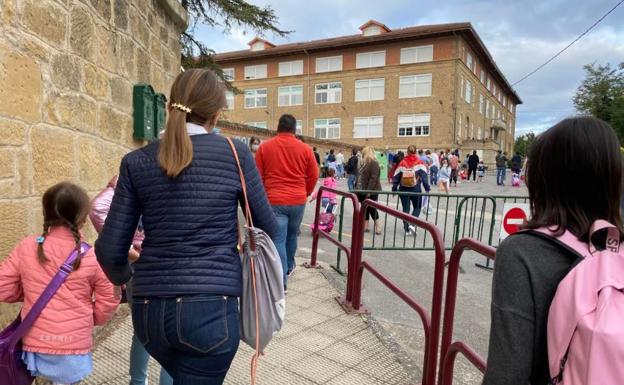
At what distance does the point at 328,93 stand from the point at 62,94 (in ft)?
126

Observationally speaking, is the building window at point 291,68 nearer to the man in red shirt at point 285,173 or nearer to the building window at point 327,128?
the building window at point 327,128

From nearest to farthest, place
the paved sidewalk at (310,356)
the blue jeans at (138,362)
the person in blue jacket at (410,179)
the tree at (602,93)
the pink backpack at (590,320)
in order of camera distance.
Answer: the pink backpack at (590,320) → the blue jeans at (138,362) → the paved sidewalk at (310,356) → the person in blue jacket at (410,179) → the tree at (602,93)

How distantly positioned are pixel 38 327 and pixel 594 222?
2.29 meters

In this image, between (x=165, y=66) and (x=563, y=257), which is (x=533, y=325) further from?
(x=165, y=66)

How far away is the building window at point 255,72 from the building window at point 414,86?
1333 centimetres

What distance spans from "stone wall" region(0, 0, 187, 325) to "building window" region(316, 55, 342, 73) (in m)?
36.3

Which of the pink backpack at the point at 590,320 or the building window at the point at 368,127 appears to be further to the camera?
the building window at the point at 368,127

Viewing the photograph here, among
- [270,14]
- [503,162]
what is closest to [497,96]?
[503,162]

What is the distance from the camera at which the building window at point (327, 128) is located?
40188 millimetres

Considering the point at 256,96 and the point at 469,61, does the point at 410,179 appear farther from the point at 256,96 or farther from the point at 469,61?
the point at 256,96

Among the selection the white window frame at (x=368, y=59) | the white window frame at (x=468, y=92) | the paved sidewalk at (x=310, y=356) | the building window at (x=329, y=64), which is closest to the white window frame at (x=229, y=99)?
the paved sidewalk at (x=310, y=356)

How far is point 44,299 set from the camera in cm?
210

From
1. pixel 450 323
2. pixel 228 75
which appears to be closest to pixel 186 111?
pixel 450 323

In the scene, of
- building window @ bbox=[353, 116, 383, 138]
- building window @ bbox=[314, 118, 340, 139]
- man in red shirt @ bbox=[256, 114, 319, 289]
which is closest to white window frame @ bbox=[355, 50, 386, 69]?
building window @ bbox=[353, 116, 383, 138]
